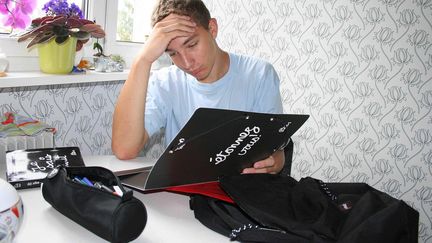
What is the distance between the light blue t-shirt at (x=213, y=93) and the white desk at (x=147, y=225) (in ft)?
1.51

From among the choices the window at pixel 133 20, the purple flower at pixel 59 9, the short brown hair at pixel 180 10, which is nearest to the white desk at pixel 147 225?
the short brown hair at pixel 180 10

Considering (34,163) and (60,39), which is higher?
(60,39)

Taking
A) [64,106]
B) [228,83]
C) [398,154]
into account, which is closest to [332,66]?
[398,154]

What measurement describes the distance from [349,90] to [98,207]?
5.34 ft

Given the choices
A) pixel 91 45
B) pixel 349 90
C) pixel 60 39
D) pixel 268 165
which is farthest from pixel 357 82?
pixel 60 39

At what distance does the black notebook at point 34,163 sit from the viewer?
944 mm

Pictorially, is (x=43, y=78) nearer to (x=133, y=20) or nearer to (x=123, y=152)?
(x=123, y=152)

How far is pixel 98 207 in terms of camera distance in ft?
2.50

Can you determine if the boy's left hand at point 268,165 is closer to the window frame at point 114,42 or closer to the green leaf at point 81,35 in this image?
the green leaf at point 81,35

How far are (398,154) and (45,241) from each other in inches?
69.4

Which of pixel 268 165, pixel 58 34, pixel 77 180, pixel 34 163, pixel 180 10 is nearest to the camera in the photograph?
pixel 77 180

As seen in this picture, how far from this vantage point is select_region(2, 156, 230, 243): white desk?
0.76 meters


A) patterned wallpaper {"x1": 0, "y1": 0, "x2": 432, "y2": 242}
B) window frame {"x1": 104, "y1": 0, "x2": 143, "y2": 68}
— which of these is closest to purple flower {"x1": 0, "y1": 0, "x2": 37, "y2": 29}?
patterned wallpaper {"x1": 0, "y1": 0, "x2": 432, "y2": 242}

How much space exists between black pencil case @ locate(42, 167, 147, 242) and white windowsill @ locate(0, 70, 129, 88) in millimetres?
550
